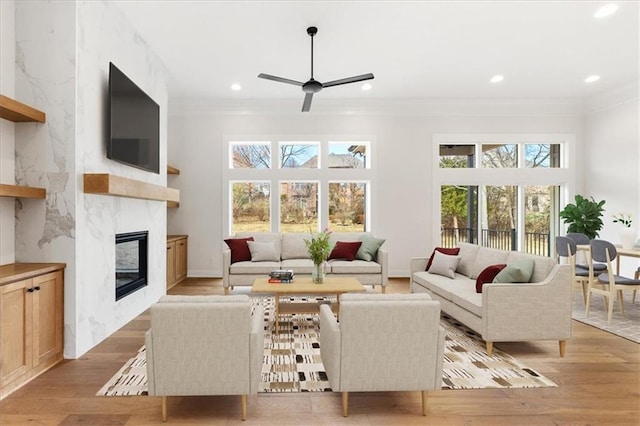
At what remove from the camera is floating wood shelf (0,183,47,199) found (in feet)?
8.80

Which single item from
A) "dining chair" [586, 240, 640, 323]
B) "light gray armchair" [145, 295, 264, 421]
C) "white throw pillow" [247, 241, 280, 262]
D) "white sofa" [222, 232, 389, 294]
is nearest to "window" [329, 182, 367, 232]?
"white sofa" [222, 232, 389, 294]

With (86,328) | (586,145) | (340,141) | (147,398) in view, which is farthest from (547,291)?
(586,145)

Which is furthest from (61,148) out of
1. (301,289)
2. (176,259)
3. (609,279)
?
(609,279)

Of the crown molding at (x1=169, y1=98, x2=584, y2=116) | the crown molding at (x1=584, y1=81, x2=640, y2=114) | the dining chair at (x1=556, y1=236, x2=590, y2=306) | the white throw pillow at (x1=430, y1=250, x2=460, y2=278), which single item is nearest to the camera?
the white throw pillow at (x1=430, y1=250, x2=460, y2=278)

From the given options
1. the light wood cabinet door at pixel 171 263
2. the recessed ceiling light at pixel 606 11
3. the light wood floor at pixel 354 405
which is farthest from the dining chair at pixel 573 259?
the light wood cabinet door at pixel 171 263

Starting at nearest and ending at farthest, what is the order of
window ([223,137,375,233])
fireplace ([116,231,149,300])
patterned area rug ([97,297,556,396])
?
patterned area rug ([97,297,556,396]) → fireplace ([116,231,149,300]) → window ([223,137,375,233])

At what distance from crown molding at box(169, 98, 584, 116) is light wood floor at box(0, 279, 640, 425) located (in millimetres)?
5026

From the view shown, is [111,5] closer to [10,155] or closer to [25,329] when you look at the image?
[10,155]

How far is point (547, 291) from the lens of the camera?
3.15 meters

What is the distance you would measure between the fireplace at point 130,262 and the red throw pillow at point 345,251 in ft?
8.71

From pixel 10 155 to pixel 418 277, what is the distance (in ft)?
14.5

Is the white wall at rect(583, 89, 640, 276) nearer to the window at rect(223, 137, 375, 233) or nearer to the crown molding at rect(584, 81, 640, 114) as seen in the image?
the crown molding at rect(584, 81, 640, 114)

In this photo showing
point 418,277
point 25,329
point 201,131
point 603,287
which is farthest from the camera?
point 201,131

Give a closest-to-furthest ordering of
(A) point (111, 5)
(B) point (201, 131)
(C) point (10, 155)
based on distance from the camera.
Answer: (C) point (10, 155) → (A) point (111, 5) → (B) point (201, 131)
